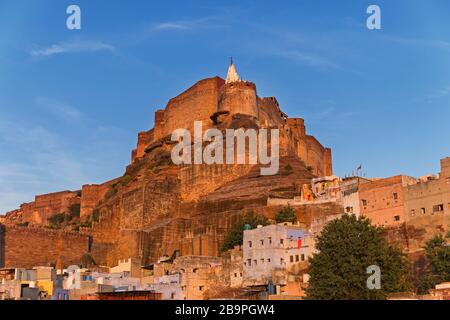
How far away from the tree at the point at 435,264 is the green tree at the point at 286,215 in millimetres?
10845

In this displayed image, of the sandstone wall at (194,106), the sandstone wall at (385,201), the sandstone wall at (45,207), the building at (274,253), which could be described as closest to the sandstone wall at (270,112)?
the sandstone wall at (194,106)

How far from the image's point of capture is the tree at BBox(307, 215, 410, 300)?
37.4 m

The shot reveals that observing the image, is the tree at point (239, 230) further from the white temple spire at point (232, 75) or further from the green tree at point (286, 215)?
the white temple spire at point (232, 75)

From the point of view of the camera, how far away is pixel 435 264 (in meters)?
41.3

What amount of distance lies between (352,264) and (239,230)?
16685mm

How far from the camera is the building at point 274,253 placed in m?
45.7

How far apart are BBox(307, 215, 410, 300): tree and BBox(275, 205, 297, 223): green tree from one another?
1112 cm

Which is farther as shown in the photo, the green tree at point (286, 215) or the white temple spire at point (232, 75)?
the white temple spire at point (232, 75)

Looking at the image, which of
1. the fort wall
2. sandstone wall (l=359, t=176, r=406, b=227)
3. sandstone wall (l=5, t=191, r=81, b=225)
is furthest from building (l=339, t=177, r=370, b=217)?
sandstone wall (l=5, t=191, r=81, b=225)

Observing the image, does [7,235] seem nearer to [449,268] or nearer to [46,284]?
[46,284]

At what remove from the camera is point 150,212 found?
67.9 meters

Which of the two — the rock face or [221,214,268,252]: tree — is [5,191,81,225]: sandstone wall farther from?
[221,214,268,252]: tree

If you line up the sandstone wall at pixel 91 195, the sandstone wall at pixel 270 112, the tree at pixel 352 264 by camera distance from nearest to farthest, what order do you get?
the tree at pixel 352 264, the sandstone wall at pixel 270 112, the sandstone wall at pixel 91 195
